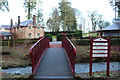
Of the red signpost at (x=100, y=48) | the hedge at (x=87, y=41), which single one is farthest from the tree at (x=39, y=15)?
the red signpost at (x=100, y=48)

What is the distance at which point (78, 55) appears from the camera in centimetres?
1061

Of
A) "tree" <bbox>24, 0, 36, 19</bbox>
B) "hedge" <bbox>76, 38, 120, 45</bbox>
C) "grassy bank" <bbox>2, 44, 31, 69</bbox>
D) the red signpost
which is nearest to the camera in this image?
the red signpost

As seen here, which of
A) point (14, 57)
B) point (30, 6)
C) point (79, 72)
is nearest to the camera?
point (79, 72)

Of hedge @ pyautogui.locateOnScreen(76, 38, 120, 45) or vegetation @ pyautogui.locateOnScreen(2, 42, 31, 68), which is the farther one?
hedge @ pyautogui.locateOnScreen(76, 38, 120, 45)

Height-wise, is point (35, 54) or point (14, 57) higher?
point (35, 54)

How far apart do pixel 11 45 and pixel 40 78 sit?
9.93 metres

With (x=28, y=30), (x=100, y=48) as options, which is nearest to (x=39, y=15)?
(x=28, y=30)

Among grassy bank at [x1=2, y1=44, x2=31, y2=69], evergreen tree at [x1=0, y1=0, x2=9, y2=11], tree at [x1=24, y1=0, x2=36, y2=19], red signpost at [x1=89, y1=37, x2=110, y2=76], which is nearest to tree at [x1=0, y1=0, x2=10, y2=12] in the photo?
evergreen tree at [x1=0, y1=0, x2=9, y2=11]

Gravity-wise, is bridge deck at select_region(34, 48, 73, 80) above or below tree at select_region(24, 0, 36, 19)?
below

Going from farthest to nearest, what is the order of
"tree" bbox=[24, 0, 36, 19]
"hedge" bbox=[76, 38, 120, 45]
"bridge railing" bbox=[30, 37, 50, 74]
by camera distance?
"tree" bbox=[24, 0, 36, 19], "hedge" bbox=[76, 38, 120, 45], "bridge railing" bbox=[30, 37, 50, 74]

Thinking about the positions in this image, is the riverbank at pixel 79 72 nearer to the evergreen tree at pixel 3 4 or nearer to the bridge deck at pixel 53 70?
the bridge deck at pixel 53 70

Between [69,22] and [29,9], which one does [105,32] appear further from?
[29,9]

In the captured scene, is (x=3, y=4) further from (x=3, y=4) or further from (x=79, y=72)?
(x=79, y=72)

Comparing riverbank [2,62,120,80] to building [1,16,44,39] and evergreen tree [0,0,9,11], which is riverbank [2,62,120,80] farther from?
building [1,16,44,39]
